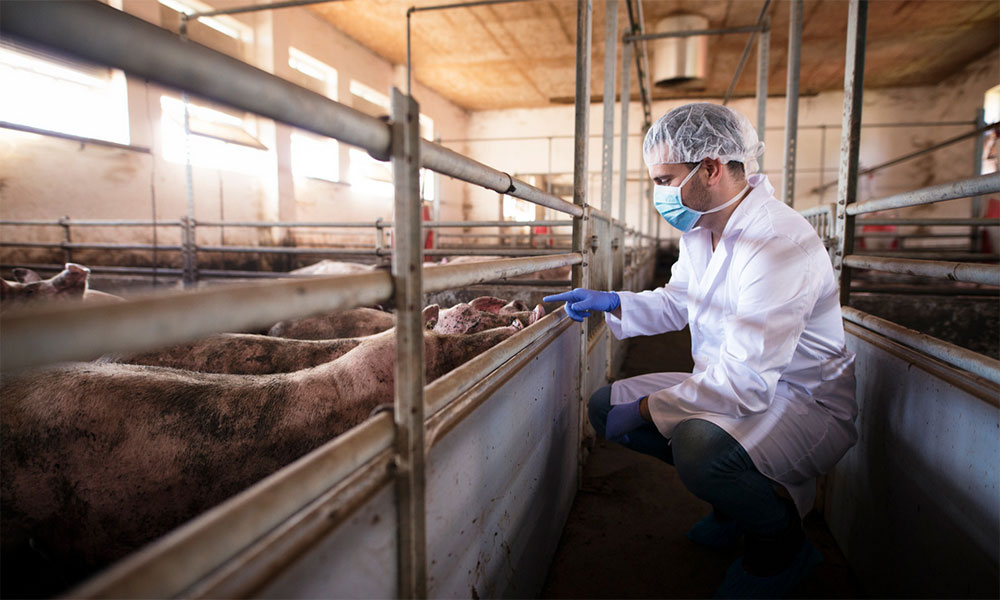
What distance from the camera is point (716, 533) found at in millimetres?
2139

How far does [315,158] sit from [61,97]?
504 cm

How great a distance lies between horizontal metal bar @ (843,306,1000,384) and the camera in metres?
1.29

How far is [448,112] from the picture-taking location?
51.0 ft

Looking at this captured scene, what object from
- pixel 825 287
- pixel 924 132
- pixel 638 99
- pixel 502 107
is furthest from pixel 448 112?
pixel 825 287

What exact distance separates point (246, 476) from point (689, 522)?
188 centimetres

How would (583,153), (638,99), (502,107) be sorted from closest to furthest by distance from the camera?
(583,153)
(638,99)
(502,107)

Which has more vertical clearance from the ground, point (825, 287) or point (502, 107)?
point (502, 107)

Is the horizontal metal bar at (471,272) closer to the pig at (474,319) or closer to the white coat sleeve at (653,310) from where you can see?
the white coat sleeve at (653,310)

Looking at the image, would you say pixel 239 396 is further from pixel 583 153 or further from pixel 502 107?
pixel 502 107

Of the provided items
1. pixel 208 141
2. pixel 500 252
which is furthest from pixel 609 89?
pixel 208 141

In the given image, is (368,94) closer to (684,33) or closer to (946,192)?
(684,33)

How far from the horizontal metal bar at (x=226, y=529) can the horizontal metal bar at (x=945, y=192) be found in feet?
5.06

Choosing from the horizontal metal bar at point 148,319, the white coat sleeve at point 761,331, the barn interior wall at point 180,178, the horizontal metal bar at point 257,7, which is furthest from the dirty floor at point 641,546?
the horizontal metal bar at point 257,7

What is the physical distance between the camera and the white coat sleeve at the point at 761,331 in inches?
64.5
